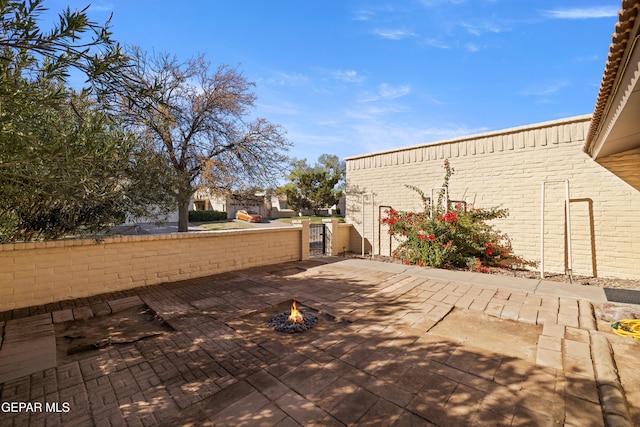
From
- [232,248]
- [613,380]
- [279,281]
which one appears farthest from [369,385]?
[232,248]

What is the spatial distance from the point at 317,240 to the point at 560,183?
7665 mm


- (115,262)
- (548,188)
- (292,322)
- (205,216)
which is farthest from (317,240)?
(205,216)

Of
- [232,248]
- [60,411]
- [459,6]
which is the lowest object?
[60,411]

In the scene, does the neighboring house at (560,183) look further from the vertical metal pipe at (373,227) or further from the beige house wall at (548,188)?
the vertical metal pipe at (373,227)

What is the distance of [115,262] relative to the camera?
5398 mm

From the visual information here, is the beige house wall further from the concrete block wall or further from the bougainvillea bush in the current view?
the concrete block wall

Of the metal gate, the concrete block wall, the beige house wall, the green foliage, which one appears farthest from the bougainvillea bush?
the green foliage

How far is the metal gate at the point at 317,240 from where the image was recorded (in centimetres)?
1032

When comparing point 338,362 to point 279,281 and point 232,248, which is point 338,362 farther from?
point 232,248

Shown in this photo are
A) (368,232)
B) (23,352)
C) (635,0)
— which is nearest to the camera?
(635,0)

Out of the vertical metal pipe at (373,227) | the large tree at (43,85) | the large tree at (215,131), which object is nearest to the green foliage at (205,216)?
the large tree at (215,131)

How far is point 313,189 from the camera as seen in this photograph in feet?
99.5

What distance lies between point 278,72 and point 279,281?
732cm

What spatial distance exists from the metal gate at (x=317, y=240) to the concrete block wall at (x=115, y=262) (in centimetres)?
274
